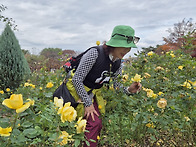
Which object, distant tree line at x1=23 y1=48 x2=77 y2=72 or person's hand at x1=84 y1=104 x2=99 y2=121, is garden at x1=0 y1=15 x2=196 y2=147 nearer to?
person's hand at x1=84 y1=104 x2=99 y2=121

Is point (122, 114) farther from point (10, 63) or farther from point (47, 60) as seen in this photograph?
point (10, 63)

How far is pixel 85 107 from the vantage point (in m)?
1.61

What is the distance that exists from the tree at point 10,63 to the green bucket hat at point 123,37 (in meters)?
3.11

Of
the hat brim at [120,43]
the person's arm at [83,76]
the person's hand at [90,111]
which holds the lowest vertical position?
the person's hand at [90,111]

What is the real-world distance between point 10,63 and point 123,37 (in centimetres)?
342

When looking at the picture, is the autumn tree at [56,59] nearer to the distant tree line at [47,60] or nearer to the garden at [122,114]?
the distant tree line at [47,60]

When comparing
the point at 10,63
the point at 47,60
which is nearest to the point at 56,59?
the point at 10,63

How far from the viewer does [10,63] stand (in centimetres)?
432

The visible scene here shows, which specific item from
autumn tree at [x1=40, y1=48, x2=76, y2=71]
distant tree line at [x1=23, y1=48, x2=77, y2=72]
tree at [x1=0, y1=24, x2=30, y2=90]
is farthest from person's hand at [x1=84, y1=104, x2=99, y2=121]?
tree at [x1=0, y1=24, x2=30, y2=90]

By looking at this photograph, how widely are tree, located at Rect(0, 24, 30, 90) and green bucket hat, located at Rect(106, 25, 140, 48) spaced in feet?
10.2

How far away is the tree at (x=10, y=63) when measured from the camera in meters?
4.29

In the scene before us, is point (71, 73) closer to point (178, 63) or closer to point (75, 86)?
point (75, 86)

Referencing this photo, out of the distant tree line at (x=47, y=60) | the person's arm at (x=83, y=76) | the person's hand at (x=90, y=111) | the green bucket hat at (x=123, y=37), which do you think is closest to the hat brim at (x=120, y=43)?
the green bucket hat at (x=123, y=37)

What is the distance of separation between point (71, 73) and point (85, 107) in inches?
12.8
